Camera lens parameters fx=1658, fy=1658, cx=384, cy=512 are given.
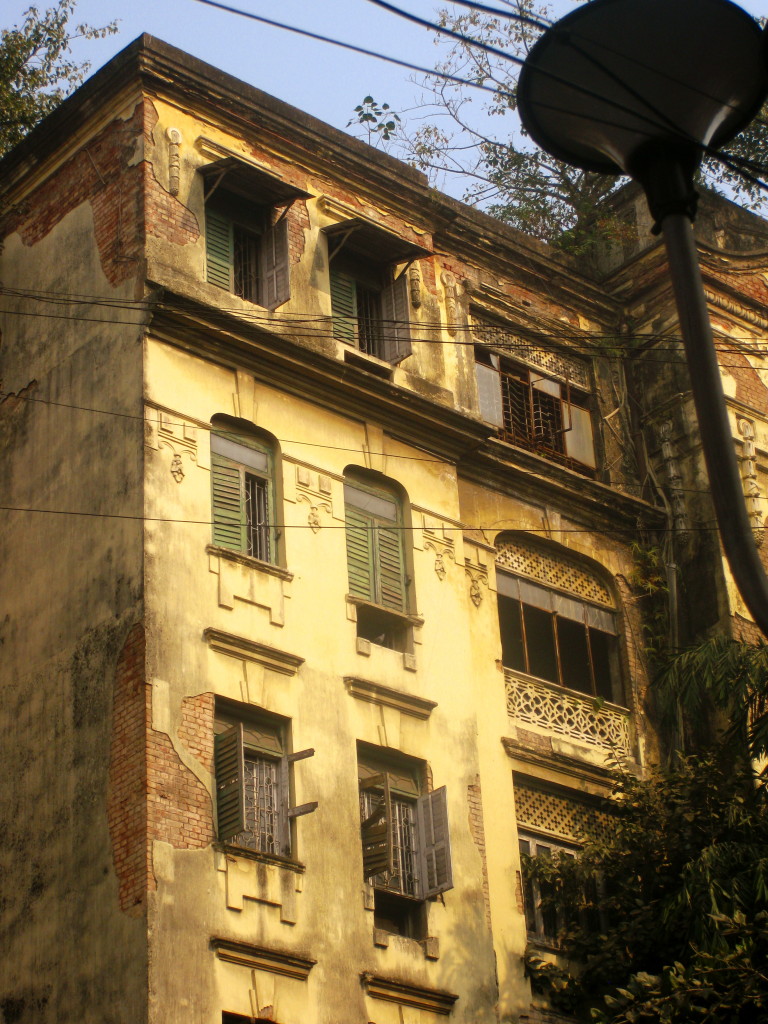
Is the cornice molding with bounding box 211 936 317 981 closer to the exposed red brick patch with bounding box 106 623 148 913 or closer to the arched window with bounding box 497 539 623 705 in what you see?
the exposed red brick patch with bounding box 106 623 148 913

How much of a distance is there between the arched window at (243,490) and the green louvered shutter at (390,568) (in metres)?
1.36

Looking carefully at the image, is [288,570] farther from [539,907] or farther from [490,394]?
[490,394]

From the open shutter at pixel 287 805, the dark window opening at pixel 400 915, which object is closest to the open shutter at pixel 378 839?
the dark window opening at pixel 400 915

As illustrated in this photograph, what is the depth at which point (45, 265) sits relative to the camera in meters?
17.9

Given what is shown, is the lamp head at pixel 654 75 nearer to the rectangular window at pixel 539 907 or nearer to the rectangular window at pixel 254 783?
the rectangular window at pixel 254 783

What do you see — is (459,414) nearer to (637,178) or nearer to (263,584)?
(263,584)

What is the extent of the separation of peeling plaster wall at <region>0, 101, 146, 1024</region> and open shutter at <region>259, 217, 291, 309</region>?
5.49 ft

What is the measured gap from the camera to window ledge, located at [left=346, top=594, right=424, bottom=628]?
16.5 m

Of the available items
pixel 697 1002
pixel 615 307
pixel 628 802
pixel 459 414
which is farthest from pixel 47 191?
pixel 697 1002

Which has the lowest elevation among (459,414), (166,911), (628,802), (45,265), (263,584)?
(166,911)

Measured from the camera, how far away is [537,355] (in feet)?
69.0

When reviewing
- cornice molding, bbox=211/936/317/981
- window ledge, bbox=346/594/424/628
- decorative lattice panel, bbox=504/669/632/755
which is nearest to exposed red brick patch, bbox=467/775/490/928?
decorative lattice panel, bbox=504/669/632/755

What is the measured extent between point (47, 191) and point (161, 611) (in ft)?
19.5

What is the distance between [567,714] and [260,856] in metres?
5.28
